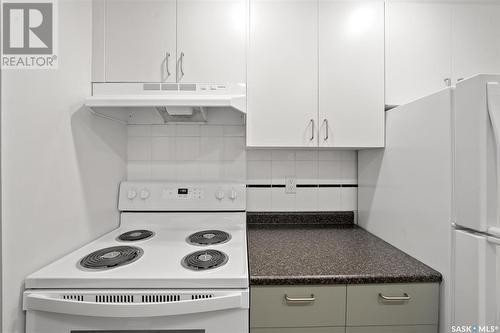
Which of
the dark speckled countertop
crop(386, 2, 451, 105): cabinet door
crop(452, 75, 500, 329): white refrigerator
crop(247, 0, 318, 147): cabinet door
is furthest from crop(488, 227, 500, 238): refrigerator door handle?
crop(247, 0, 318, 147): cabinet door

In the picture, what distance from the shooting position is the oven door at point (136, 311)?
83 centimetres

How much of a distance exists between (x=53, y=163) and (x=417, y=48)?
6.34ft

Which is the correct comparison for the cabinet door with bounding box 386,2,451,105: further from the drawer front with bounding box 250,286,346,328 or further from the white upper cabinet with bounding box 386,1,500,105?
the drawer front with bounding box 250,286,346,328

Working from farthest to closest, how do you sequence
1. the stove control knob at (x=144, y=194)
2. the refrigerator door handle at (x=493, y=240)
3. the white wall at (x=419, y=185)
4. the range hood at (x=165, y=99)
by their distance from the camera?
1. the stove control knob at (x=144, y=194)
2. the range hood at (x=165, y=99)
3. the white wall at (x=419, y=185)
4. the refrigerator door handle at (x=493, y=240)

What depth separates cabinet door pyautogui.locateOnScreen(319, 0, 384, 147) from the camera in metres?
1.33

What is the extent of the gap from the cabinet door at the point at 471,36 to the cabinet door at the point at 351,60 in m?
0.42

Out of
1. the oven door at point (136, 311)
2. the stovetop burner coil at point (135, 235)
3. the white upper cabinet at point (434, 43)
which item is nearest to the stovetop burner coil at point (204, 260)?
the oven door at point (136, 311)

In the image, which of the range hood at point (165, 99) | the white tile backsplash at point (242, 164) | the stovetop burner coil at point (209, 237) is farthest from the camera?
the white tile backsplash at point (242, 164)

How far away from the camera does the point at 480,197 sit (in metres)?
0.79

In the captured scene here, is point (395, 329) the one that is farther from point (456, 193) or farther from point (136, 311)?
point (136, 311)

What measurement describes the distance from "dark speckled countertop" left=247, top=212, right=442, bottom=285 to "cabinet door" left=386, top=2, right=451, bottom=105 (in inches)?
32.8

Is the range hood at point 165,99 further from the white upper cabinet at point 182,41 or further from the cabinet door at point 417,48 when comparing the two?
the cabinet door at point 417,48

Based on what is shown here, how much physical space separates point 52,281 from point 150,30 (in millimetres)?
1277

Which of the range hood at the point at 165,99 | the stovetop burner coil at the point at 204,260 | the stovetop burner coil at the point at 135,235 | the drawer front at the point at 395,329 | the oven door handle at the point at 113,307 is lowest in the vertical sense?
the drawer front at the point at 395,329
